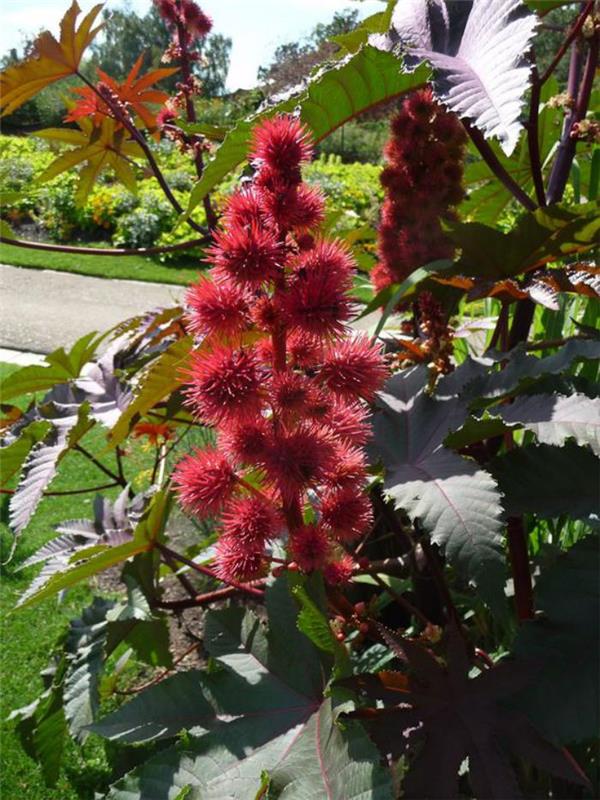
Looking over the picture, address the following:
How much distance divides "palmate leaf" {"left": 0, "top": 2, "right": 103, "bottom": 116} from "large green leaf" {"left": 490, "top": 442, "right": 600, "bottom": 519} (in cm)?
129

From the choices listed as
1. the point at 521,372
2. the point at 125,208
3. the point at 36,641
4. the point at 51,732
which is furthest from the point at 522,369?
the point at 125,208

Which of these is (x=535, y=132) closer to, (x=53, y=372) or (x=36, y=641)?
(x=53, y=372)

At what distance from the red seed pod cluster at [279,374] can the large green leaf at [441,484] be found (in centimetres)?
7

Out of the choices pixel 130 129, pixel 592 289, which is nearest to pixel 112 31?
pixel 130 129

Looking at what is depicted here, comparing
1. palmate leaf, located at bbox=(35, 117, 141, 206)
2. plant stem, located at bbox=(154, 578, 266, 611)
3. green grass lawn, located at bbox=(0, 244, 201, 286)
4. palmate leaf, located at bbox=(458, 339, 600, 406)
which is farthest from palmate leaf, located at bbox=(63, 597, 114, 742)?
green grass lawn, located at bbox=(0, 244, 201, 286)

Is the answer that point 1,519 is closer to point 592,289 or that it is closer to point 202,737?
point 202,737

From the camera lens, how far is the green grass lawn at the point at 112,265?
8.50m

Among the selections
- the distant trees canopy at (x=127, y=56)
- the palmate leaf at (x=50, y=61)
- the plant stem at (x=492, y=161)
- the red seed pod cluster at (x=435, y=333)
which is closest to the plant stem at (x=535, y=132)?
the plant stem at (x=492, y=161)

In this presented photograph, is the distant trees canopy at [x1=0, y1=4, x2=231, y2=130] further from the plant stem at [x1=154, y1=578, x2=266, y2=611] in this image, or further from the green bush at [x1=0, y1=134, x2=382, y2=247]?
the plant stem at [x1=154, y1=578, x2=266, y2=611]

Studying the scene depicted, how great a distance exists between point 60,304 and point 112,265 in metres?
1.43

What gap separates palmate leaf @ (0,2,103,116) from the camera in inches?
64.4

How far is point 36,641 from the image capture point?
9.03ft

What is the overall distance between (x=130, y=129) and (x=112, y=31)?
14121mm

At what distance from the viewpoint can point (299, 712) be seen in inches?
36.5
